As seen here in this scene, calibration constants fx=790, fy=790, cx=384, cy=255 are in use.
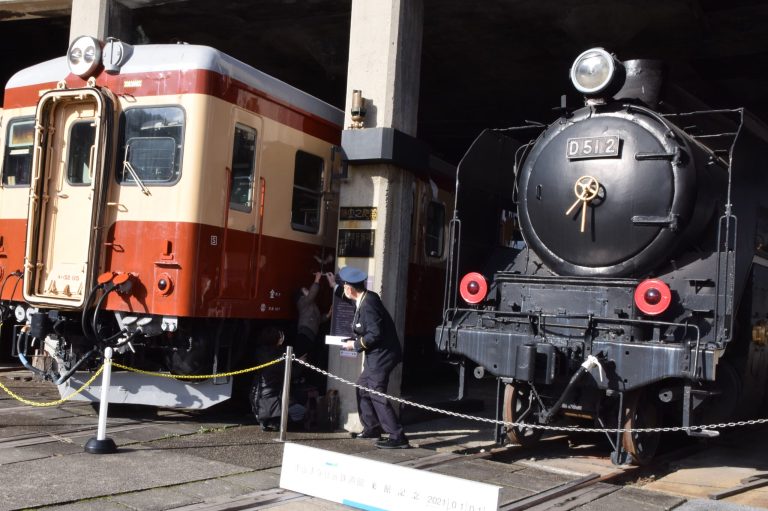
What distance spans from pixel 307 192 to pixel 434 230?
114 inches

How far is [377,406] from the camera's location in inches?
295

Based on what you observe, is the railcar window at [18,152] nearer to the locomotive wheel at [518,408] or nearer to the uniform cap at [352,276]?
the uniform cap at [352,276]

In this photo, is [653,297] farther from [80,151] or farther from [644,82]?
[80,151]

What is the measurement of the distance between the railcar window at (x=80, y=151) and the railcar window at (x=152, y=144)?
44cm

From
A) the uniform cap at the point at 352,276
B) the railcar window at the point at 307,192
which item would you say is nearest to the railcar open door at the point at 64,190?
the railcar window at the point at 307,192

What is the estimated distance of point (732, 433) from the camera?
29.2ft

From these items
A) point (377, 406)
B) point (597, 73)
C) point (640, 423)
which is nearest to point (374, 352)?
point (377, 406)

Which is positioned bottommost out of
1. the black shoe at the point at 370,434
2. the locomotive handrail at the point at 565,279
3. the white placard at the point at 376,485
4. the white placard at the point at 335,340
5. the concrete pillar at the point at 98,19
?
the black shoe at the point at 370,434

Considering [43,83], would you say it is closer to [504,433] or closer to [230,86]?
[230,86]

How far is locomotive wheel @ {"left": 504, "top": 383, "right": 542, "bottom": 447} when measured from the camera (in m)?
7.42

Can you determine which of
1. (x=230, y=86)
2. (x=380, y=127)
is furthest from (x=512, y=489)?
(x=230, y=86)

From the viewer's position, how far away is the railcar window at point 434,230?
36.0ft

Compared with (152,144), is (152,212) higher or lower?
lower

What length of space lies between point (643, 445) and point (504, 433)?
124 centimetres
